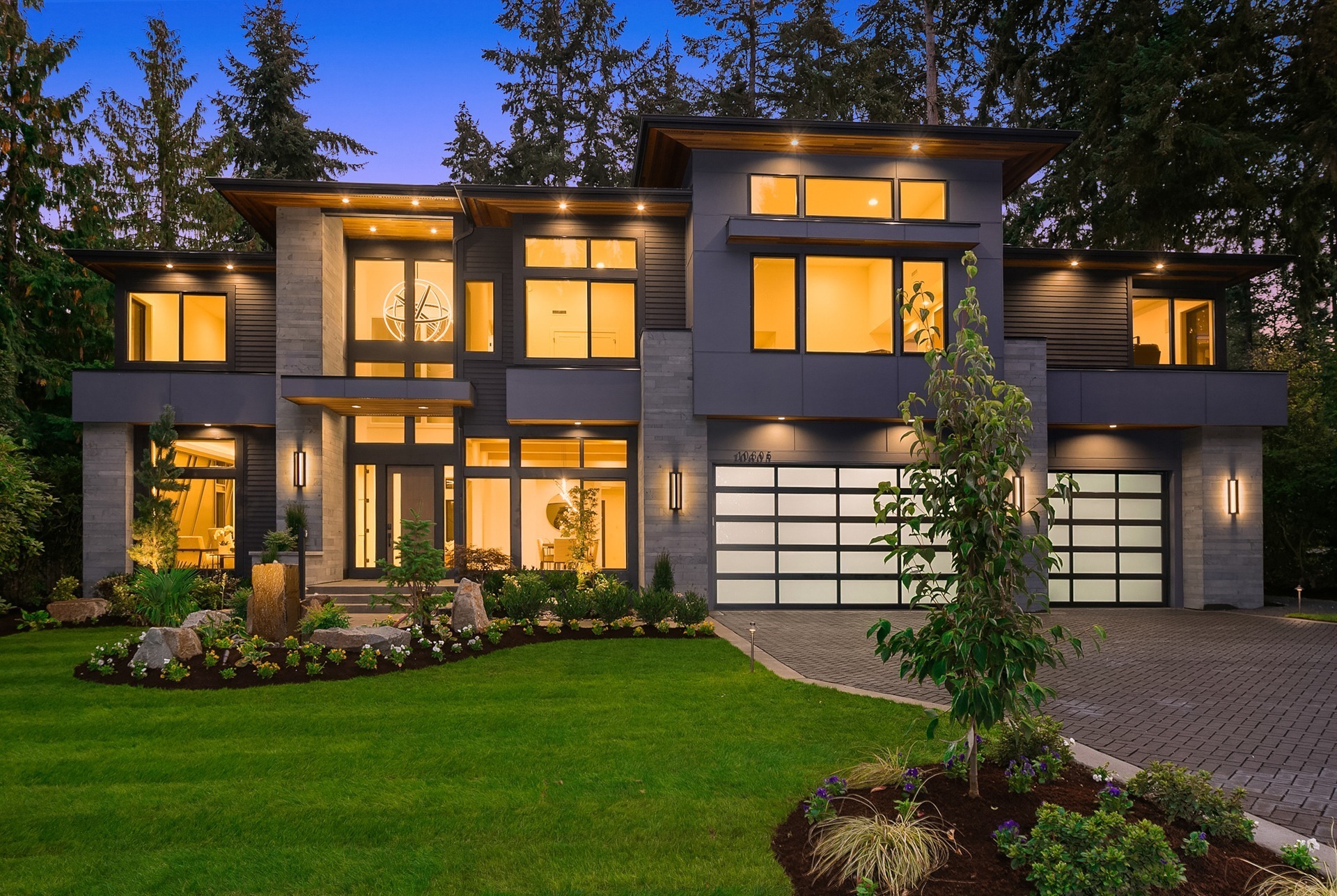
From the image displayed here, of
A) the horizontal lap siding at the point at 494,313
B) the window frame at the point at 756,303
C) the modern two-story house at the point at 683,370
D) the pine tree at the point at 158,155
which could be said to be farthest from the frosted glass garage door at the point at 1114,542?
the pine tree at the point at 158,155

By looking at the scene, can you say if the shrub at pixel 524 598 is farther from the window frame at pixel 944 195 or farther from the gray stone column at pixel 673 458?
the window frame at pixel 944 195

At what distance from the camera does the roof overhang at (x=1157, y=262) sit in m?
16.0

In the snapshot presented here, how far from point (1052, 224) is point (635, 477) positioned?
644 inches

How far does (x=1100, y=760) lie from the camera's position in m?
5.69

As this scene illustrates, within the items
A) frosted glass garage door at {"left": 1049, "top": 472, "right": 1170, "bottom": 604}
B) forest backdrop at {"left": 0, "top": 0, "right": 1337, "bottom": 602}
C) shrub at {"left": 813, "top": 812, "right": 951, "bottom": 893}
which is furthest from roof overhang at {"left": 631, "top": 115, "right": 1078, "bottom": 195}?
shrub at {"left": 813, "top": 812, "right": 951, "bottom": 893}

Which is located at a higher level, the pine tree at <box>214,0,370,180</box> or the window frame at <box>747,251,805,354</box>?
the pine tree at <box>214,0,370,180</box>

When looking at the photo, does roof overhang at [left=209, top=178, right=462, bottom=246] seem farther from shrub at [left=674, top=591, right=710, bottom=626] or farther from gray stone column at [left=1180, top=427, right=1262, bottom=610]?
gray stone column at [left=1180, top=427, right=1262, bottom=610]

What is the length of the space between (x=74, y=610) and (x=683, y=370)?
11.3m

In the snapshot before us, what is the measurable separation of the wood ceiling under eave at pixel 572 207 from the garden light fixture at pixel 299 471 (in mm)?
5883

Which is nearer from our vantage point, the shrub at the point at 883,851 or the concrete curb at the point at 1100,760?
the shrub at the point at 883,851

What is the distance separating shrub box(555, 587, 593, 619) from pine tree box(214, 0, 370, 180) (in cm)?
2031

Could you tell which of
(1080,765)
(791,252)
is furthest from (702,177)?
(1080,765)

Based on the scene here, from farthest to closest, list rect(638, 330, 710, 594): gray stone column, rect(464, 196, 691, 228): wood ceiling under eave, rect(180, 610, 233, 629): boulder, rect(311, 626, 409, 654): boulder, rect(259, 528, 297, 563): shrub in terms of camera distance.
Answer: rect(464, 196, 691, 228): wood ceiling under eave
rect(638, 330, 710, 594): gray stone column
rect(259, 528, 297, 563): shrub
rect(180, 610, 233, 629): boulder
rect(311, 626, 409, 654): boulder

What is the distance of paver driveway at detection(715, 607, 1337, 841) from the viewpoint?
5.77 m
